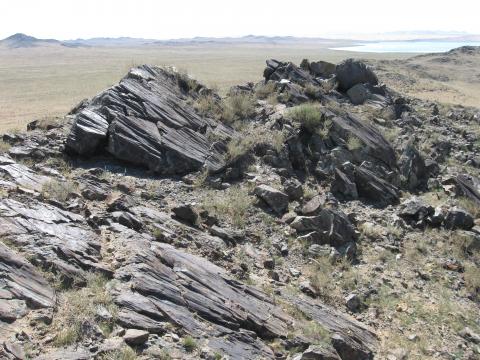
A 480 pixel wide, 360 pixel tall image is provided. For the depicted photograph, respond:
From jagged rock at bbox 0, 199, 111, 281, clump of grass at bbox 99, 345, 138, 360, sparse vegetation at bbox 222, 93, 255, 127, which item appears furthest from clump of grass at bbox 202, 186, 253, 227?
clump of grass at bbox 99, 345, 138, 360

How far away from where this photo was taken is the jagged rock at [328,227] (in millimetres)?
11281

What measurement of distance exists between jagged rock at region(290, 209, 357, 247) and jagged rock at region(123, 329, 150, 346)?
5.69 meters

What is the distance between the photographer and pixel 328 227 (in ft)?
37.7

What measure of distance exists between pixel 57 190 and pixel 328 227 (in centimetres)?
614

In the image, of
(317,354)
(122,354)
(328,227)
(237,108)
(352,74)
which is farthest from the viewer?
(352,74)

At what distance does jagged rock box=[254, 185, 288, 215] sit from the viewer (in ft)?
39.4

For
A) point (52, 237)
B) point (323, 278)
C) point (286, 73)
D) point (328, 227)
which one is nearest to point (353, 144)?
point (328, 227)

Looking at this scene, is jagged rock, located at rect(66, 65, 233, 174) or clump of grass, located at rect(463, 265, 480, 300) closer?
clump of grass, located at rect(463, 265, 480, 300)

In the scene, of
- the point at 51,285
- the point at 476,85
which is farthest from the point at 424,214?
the point at 476,85

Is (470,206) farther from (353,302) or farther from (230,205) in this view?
(230,205)

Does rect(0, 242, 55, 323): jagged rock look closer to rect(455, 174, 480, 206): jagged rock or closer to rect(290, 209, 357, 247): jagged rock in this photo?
rect(290, 209, 357, 247): jagged rock

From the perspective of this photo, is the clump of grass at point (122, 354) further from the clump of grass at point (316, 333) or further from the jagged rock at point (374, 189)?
the jagged rock at point (374, 189)

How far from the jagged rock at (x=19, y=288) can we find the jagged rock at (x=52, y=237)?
261mm

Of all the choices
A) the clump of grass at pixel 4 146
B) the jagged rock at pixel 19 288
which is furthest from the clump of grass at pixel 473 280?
the clump of grass at pixel 4 146
